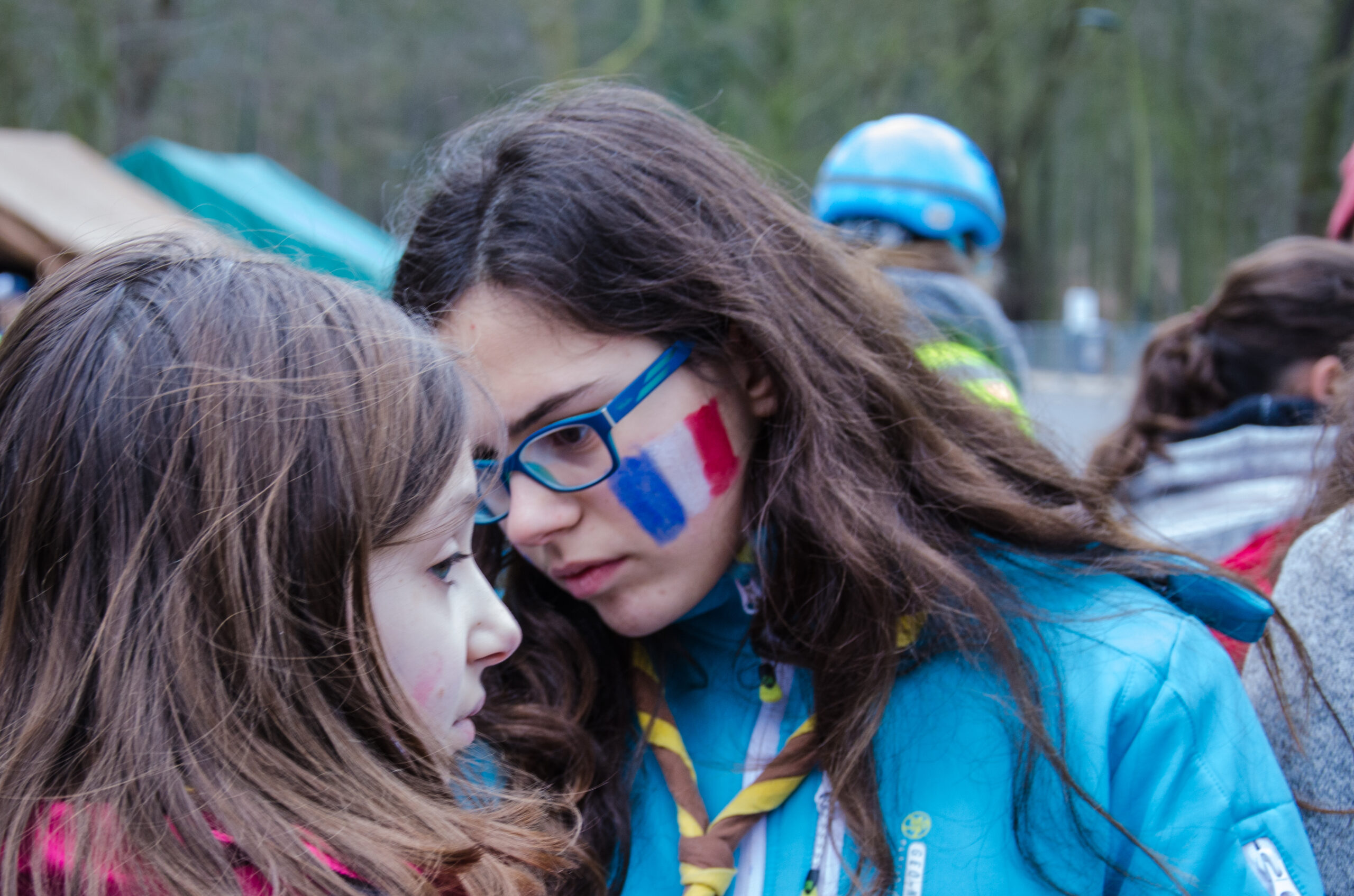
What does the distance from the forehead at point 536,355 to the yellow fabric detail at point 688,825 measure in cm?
55

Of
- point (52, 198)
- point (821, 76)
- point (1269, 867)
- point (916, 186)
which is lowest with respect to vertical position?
point (821, 76)

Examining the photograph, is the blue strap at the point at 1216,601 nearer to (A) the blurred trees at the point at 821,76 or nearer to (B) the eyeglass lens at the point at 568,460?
(B) the eyeglass lens at the point at 568,460

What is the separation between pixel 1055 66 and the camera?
42.7ft

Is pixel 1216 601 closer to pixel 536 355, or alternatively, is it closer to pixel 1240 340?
pixel 536 355

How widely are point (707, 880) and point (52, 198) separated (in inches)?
200

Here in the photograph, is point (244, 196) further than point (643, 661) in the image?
Yes

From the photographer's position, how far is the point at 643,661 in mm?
1607

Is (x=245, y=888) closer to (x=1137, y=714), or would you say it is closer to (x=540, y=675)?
(x=540, y=675)

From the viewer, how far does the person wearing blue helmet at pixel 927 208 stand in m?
3.55

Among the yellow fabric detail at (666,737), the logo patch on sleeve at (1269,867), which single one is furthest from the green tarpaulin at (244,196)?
the logo patch on sleeve at (1269,867)

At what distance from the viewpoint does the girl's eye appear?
1211mm

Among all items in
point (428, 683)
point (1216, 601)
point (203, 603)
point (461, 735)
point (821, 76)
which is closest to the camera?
point (203, 603)

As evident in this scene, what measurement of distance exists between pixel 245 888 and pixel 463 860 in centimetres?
20

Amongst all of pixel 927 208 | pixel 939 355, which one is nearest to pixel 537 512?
pixel 939 355
